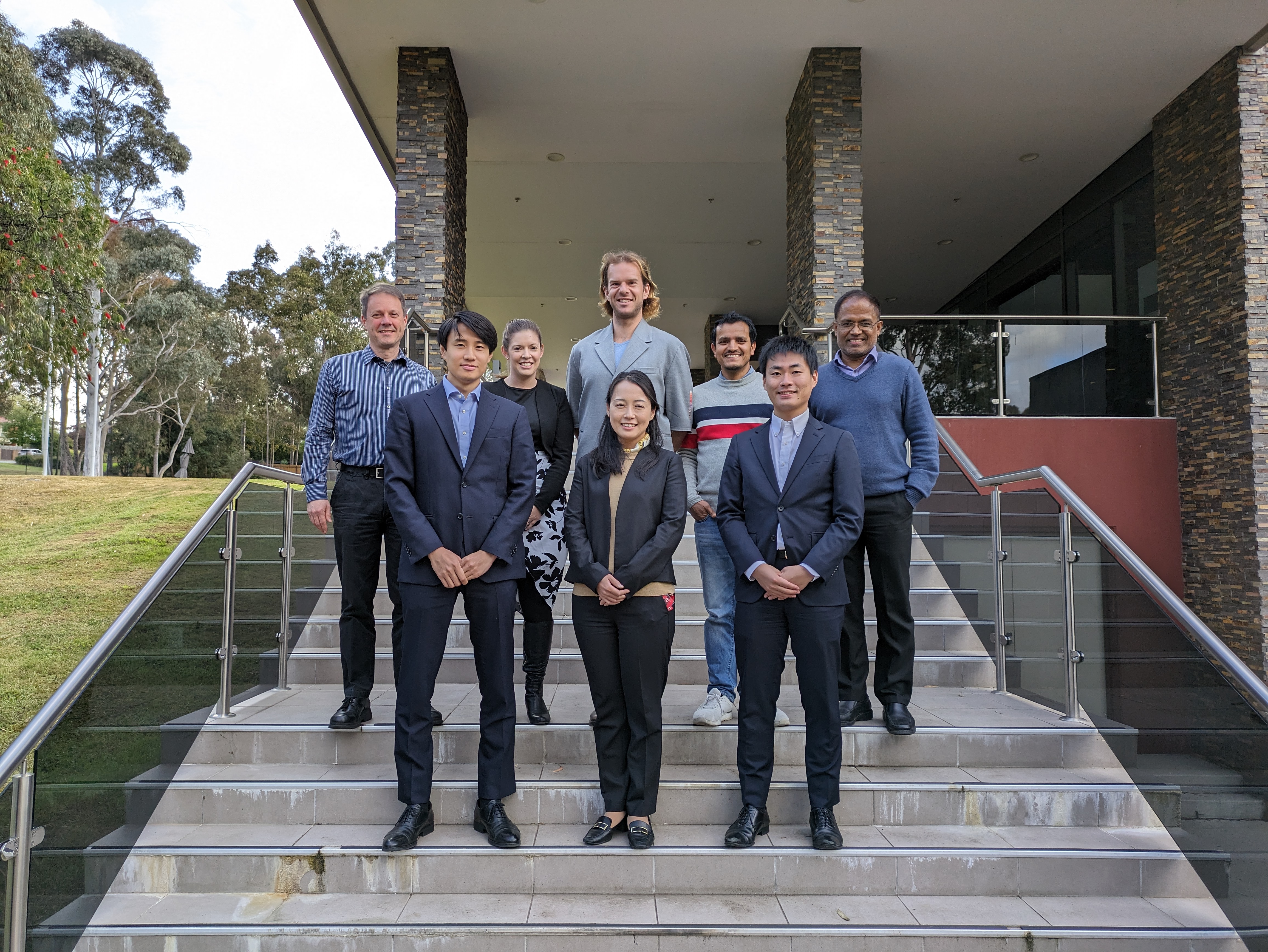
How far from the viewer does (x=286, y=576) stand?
414 cm

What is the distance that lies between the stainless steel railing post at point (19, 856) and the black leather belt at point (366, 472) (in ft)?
4.74

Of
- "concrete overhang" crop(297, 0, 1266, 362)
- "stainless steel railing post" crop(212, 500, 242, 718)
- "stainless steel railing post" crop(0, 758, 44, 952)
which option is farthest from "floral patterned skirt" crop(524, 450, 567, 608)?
"concrete overhang" crop(297, 0, 1266, 362)

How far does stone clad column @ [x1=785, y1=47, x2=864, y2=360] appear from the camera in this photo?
853 centimetres

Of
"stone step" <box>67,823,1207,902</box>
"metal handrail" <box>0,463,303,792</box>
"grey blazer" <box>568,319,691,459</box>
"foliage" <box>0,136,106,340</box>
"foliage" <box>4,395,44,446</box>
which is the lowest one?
"stone step" <box>67,823,1207,902</box>

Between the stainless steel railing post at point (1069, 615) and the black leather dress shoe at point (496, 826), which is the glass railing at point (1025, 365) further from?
the black leather dress shoe at point (496, 826)

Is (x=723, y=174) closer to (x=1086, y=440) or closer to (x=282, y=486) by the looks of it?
(x=1086, y=440)

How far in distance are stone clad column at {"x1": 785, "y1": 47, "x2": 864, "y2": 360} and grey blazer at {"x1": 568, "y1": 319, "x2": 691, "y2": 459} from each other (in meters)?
5.55

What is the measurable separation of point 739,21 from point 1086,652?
23.4 feet

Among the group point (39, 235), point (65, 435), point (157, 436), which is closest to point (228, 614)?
point (39, 235)

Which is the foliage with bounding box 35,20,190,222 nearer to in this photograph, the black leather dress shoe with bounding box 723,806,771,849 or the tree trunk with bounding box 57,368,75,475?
the tree trunk with bounding box 57,368,75,475

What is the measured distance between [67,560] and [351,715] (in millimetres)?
6262

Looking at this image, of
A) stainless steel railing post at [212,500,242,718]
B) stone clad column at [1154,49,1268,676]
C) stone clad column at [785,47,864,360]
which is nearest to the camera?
stainless steel railing post at [212,500,242,718]

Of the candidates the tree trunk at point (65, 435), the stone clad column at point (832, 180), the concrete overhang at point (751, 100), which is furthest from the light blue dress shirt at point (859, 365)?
the tree trunk at point (65, 435)

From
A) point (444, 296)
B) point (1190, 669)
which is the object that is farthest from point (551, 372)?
point (1190, 669)
